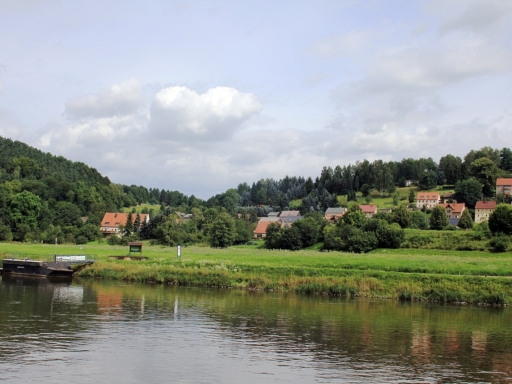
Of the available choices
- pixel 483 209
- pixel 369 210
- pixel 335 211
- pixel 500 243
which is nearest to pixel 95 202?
pixel 335 211

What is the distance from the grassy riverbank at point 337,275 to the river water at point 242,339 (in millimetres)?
2721

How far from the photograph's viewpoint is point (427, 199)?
17212 centimetres

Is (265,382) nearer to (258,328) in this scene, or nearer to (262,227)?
(258,328)

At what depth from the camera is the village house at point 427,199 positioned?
170500mm

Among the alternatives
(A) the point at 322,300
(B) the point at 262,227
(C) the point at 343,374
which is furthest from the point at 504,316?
(B) the point at 262,227

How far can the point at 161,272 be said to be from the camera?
54812 mm

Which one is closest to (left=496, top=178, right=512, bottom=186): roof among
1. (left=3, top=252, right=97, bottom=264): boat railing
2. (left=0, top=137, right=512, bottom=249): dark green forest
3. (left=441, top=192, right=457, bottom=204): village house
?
(left=0, top=137, right=512, bottom=249): dark green forest

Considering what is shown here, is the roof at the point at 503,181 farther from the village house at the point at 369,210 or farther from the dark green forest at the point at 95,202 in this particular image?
the village house at the point at 369,210

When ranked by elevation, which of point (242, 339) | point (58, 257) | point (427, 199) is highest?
point (427, 199)

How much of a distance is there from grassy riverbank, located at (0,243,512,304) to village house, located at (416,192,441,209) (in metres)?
116

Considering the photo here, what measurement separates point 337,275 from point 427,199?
428 ft

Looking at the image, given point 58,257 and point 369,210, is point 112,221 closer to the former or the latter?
point 369,210

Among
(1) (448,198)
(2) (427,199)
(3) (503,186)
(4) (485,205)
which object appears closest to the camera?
(4) (485,205)

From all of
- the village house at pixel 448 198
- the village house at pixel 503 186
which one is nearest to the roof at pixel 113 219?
the village house at pixel 448 198
